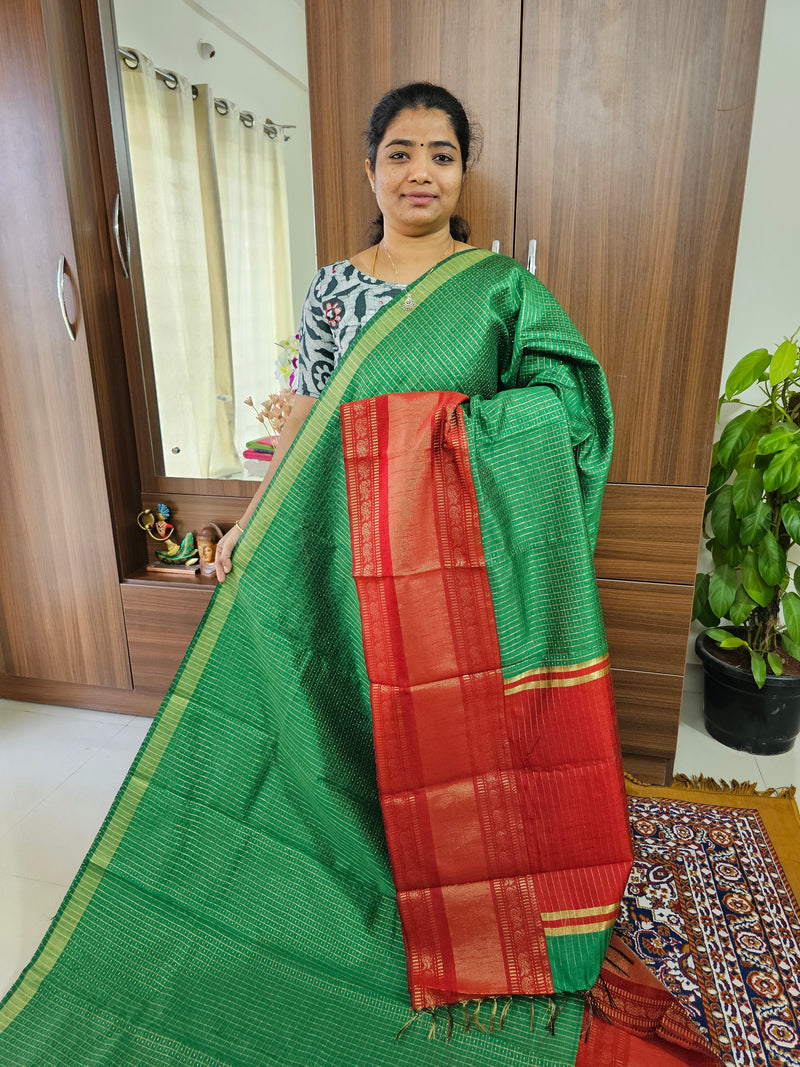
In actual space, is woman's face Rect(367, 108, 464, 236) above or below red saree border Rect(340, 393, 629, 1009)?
above

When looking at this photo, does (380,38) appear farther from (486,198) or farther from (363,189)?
(486,198)

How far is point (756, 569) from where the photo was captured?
75.2 inches

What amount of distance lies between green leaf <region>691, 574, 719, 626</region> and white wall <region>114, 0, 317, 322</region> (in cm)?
136

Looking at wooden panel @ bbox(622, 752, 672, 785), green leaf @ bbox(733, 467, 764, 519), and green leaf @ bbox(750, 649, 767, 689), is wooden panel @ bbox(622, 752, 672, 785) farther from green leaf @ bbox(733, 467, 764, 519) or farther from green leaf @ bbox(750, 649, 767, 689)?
green leaf @ bbox(733, 467, 764, 519)

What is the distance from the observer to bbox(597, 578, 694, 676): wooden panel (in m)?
1.83

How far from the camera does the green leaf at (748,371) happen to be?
1.81 metres

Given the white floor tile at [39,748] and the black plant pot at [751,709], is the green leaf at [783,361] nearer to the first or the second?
the black plant pot at [751,709]

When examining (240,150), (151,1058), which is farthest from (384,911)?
(240,150)

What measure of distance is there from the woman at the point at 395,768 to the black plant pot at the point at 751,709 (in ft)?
3.42

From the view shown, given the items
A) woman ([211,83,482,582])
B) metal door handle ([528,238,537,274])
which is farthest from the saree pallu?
metal door handle ([528,238,537,274])

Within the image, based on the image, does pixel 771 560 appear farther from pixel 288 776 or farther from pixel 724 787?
pixel 288 776

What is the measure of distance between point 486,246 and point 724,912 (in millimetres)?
1526

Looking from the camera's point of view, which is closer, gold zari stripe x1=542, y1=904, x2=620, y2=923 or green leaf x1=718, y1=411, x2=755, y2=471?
gold zari stripe x1=542, y1=904, x2=620, y2=923

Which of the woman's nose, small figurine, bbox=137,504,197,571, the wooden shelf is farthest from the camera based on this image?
small figurine, bbox=137,504,197,571
